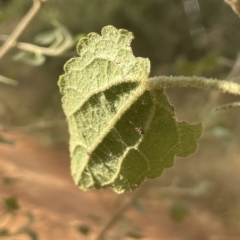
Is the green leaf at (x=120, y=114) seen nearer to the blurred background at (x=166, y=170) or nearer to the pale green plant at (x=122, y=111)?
the pale green plant at (x=122, y=111)

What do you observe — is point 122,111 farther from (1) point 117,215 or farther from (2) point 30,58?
(1) point 117,215

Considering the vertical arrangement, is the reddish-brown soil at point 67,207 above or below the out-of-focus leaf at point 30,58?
above

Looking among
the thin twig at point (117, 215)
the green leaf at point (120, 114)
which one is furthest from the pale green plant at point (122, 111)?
the thin twig at point (117, 215)

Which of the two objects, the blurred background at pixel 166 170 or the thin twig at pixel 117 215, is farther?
the blurred background at pixel 166 170

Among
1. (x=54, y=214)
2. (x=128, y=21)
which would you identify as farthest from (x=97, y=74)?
(x=128, y=21)

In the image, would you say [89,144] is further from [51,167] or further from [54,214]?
[51,167]

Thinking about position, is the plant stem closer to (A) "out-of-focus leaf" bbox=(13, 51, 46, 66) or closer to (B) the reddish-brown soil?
(A) "out-of-focus leaf" bbox=(13, 51, 46, 66)

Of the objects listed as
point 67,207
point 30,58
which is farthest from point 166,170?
point 30,58

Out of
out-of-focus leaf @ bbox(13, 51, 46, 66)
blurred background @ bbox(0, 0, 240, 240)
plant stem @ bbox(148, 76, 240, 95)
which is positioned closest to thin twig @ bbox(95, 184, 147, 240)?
blurred background @ bbox(0, 0, 240, 240)

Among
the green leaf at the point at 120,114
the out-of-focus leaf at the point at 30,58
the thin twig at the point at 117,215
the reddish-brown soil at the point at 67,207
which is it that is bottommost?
the green leaf at the point at 120,114

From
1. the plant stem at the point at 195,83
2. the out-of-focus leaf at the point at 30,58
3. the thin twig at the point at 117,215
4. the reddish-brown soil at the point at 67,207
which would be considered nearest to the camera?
the plant stem at the point at 195,83
